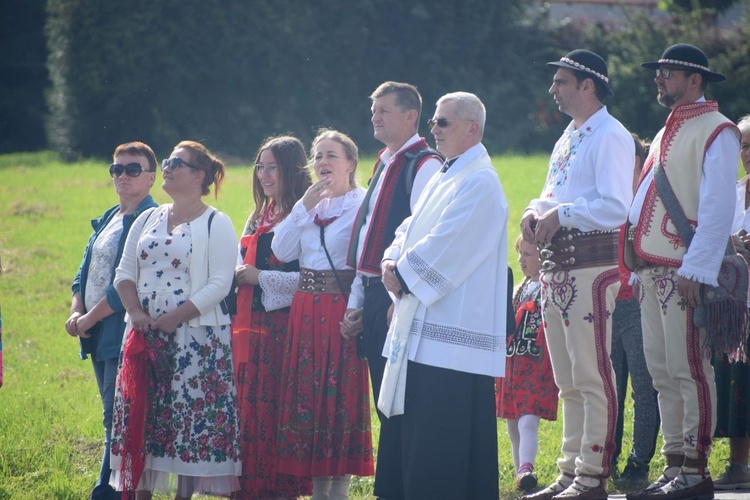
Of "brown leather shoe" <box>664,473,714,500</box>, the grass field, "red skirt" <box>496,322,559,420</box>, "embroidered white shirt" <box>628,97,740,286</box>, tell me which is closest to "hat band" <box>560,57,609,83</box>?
"embroidered white shirt" <box>628,97,740,286</box>

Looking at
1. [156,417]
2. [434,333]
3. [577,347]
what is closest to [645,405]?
[577,347]

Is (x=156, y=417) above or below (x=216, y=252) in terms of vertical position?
below

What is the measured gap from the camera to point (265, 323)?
623cm

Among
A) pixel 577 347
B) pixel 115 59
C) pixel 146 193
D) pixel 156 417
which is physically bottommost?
pixel 156 417

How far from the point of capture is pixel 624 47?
2464 cm

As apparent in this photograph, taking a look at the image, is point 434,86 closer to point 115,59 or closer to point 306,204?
point 115,59

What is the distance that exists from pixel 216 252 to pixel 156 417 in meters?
0.94

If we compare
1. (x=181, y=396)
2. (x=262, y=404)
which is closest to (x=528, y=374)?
(x=262, y=404)

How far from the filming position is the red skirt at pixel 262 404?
603 centimetres

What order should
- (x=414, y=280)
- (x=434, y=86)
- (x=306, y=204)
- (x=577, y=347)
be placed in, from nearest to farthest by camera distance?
(x=414, y=280)
(x=577, y=347)
(x=306, y=204)
(x=434, y=86)

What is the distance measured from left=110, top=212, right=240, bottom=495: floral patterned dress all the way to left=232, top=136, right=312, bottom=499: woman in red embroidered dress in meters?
0.34

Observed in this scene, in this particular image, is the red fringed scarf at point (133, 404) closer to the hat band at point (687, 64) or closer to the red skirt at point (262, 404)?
the red skirt at point (262, 404)

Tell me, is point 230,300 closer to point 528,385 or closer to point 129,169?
point 129,169

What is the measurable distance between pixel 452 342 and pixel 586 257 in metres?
0.89
